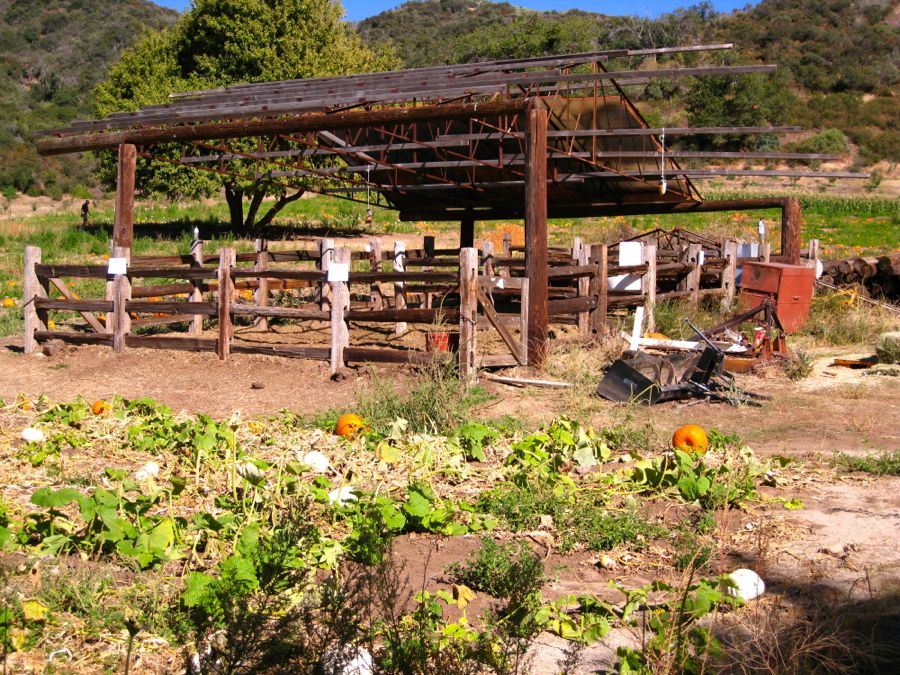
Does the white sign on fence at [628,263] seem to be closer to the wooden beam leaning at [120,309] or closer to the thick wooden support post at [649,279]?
the thick wooden support post at [649,279]

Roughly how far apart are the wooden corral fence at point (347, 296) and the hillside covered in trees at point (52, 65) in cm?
3883

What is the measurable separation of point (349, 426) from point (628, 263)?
8039 mm

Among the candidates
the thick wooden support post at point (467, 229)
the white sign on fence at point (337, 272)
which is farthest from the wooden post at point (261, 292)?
the thick wooden support post at point (467, 229)

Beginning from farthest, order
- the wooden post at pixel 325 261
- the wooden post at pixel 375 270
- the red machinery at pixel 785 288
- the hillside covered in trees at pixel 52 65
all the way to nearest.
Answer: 1. the hillside covered in trees at pixel 52 65
2. the wooden post at pixel 375 270
3. the red machinery at pixel 785 288
4. the wooden post at pixel 325 261

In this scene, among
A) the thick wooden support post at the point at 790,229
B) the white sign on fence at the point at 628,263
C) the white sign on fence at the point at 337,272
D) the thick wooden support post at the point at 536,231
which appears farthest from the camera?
the thick wooden support post at the point at 790,229

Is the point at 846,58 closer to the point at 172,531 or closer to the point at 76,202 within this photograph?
the point at 76,202

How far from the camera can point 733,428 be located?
353 inches

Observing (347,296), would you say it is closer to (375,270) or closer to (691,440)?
(375,270)

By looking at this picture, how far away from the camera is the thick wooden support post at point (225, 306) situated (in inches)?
487

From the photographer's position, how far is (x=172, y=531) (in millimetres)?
5070

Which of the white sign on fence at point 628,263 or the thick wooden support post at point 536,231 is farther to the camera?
the white sign on fence at point 628,263

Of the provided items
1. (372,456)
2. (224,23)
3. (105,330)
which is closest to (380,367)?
(372,456)

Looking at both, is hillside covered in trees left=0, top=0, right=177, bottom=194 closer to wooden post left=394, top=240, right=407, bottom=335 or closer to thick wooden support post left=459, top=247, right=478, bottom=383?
wooden post left=394, top=240, right=407, bottom=335

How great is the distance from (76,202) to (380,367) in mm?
41492
